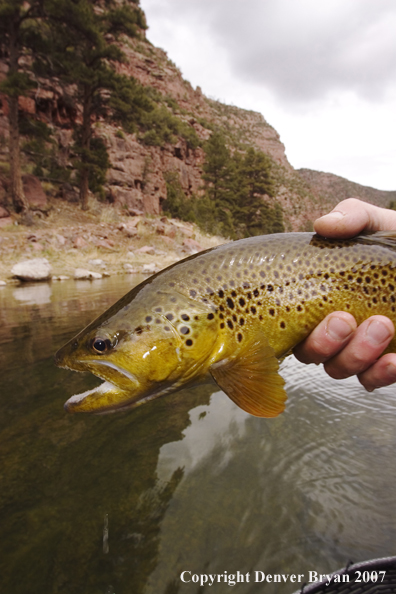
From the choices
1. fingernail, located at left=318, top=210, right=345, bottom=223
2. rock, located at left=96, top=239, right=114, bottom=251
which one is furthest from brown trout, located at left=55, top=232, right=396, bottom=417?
rock, located at left=96, top=239, right=114, bottom=251

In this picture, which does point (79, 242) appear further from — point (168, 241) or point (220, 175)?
point (220, 175)

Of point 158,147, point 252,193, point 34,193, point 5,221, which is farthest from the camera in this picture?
point 252,193

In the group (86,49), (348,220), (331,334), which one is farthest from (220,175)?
(331,334)

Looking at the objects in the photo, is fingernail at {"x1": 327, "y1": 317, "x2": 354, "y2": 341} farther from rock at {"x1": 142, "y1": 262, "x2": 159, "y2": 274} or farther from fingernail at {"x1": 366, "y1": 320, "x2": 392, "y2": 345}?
rock at {"x1": 142, "y1": 262, "x2": 159, "y2": 274}

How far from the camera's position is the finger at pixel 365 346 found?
2.20 m

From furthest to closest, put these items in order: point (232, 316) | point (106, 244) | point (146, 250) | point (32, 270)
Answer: point (146, 250), point (106, 244), point (32, 270), point (232, 316)

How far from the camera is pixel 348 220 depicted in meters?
2.46

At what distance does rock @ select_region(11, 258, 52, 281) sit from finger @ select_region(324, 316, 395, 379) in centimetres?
1356

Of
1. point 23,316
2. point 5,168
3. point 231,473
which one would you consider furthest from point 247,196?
point 231,473

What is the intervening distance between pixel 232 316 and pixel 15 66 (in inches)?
873

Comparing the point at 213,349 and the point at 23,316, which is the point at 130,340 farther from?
the point at 23,316

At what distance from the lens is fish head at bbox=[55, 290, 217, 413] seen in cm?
193

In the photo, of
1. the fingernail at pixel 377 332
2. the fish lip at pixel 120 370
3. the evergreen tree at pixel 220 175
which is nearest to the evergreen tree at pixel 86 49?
the evergreen tree at pixel 220 175

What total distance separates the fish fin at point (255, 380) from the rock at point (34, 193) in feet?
69.5
